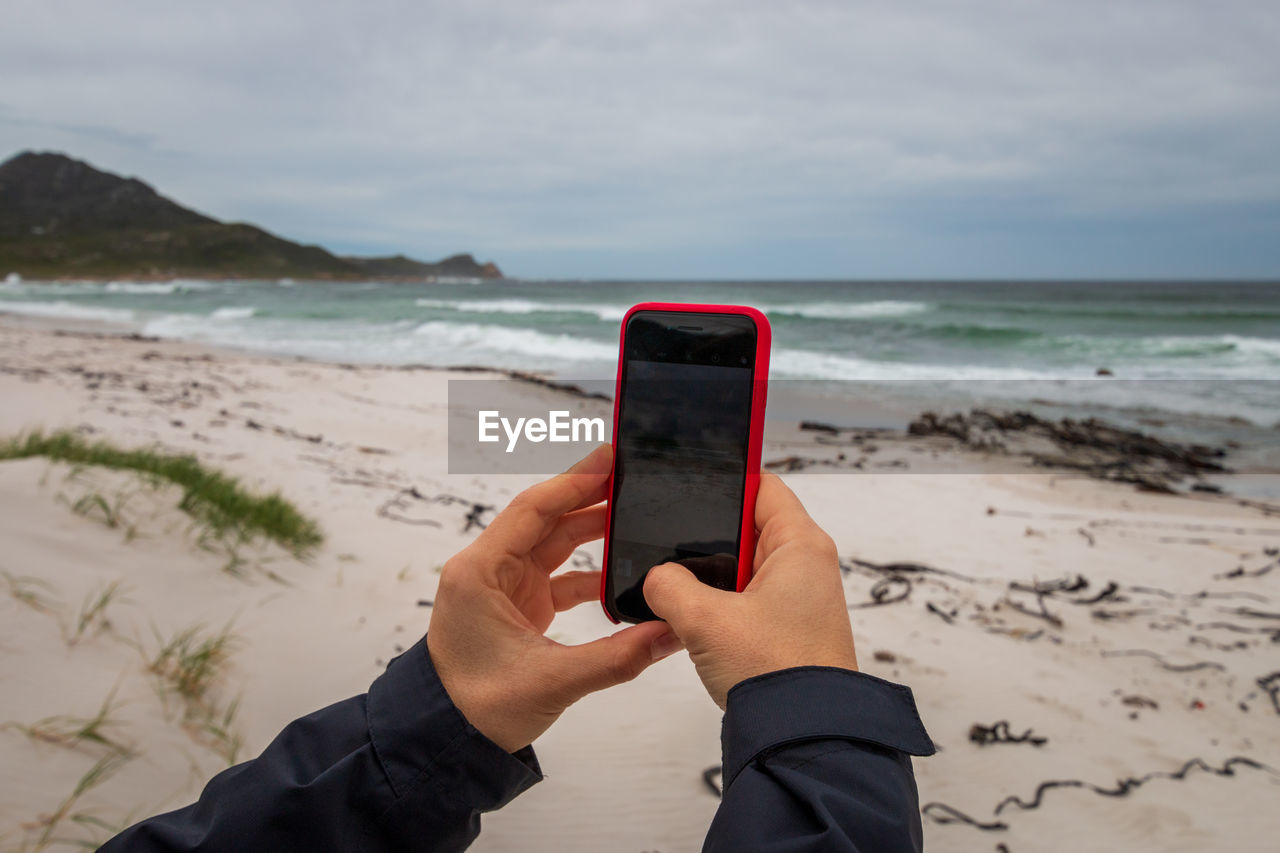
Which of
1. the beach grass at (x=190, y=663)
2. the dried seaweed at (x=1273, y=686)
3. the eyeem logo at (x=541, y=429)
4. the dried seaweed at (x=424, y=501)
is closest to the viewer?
the beach grass at (x=190, y=663)

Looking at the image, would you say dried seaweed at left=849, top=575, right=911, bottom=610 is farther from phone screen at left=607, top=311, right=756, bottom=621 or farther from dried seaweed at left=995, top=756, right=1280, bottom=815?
phone screen at left=607, top=311, right=756, bottom=621

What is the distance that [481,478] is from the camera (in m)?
5.58

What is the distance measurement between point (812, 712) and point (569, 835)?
Answer: 4.54 ft

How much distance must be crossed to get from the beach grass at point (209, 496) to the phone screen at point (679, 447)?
2.01 m

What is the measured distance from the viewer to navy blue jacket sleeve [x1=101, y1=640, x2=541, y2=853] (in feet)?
3.29

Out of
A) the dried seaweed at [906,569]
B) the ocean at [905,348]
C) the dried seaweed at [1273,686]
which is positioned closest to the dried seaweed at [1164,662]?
the dried seaweed at [1273,686]

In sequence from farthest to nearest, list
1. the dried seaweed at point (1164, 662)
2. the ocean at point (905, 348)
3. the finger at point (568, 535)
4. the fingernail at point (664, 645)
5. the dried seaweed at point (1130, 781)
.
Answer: the ocean at point (905, 348) < the dried seaweed at point (1164, 662) < the dried seaweed at point (1130, 781) < the finger at point (568, 535) < the fingernail at point (664, 645)

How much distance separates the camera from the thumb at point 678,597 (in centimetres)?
105

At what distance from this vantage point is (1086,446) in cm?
845

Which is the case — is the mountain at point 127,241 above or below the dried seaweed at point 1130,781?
above

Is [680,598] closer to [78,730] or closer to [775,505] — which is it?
[775,505]

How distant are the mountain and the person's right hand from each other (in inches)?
2843

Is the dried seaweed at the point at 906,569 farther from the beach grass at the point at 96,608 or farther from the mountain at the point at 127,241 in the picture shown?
the mountain at the point at 127,241

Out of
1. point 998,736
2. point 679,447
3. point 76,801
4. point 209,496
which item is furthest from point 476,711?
point 209,496
